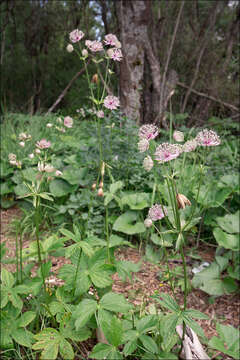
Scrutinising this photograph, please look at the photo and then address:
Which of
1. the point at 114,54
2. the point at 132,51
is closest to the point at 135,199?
the point at 114,54

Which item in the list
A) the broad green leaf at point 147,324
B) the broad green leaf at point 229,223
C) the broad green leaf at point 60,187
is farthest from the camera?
the broad green leaf at point 60,187

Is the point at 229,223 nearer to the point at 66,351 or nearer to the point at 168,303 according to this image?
the point at 168,303

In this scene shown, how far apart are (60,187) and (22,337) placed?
1360 millimetres

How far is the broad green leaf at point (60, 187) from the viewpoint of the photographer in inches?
88.0

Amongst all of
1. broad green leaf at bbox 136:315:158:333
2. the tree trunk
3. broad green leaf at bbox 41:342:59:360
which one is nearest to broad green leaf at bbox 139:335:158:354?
broad green leaf at bbox 136:315:158:333

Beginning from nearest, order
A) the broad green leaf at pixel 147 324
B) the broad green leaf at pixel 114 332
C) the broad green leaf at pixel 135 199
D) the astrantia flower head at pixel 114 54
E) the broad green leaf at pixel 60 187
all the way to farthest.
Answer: the broad green leaf at pixel 114 332, the broad green leaf at pixel 147 324, the astrantia flower head at pixel 114 54, the broad green leaf at pixel 135 199, the broad green leaf at pixel 60 187

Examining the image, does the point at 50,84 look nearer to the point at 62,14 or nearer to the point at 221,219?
the point at 62,14

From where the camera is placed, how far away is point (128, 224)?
6.31 feet

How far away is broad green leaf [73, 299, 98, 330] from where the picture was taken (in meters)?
0.88

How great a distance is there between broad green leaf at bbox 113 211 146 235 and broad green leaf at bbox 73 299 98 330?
2.90 ft

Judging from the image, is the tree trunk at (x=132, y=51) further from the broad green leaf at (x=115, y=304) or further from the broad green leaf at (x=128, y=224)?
the broad green leaf at (x=115, y=304)

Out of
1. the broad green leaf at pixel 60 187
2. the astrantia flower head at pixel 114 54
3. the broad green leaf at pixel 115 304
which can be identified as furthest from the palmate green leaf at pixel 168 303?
the broad green leaf at pixel 60 187

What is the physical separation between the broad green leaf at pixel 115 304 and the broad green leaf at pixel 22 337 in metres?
0.30

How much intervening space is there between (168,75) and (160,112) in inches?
36.6
